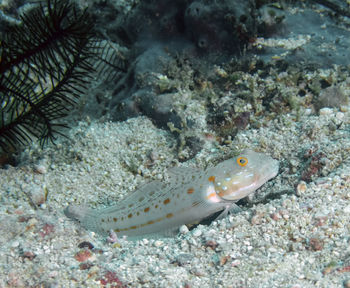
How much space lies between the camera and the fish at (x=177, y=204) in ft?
11.4

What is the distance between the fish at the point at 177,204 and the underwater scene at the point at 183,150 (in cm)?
2

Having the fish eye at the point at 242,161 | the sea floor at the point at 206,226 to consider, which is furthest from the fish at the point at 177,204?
the sea floor at the point at 206,226

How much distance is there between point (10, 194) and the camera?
4.00m

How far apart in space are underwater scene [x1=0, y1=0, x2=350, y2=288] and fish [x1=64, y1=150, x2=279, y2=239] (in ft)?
0.05

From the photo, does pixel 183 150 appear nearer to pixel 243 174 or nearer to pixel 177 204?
pixel 177 204

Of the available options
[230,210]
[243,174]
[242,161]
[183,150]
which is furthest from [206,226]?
[183,150]

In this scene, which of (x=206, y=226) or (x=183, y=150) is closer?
(x=206, y=226)

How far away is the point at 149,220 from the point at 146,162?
1.11m

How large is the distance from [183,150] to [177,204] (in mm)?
1058

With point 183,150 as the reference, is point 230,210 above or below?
below

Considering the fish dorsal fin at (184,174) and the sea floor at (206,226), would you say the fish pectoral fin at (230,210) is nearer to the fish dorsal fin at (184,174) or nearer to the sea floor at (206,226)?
the sea floor at (206,226)

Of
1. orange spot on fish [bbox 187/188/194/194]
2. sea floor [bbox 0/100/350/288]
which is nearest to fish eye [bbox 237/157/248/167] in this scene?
sea floor [bbox 0/100/350/288]

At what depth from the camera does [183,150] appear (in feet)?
14.4

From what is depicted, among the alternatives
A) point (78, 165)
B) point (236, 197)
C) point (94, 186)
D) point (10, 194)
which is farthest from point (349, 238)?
point (10, 194)
